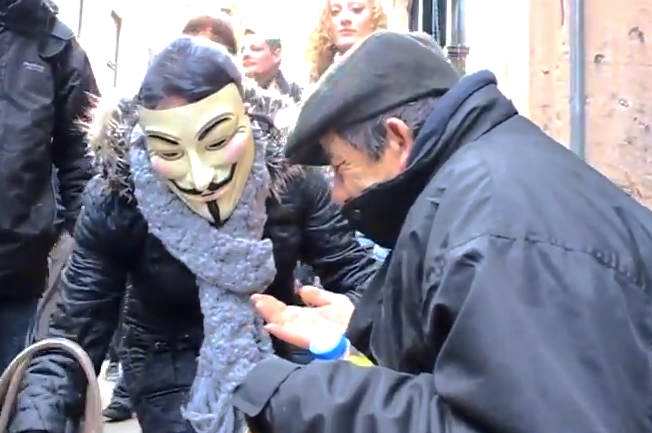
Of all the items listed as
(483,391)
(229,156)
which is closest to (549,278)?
(483,391)

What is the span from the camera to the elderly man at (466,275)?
3.69 feet

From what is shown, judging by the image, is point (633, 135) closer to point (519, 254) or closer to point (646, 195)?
point (646, 195)

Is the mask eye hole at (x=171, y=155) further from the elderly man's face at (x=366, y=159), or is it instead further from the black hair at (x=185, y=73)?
the elderly man's face at (x=366, y=159)

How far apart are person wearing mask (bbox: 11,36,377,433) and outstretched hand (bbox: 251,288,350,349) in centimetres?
50

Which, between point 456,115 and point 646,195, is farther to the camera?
point 646,195

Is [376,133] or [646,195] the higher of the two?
[376,133]

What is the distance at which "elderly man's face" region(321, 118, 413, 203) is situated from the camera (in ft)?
4.79

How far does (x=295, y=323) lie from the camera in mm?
1810

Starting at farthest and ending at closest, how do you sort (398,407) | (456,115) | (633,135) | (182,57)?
(633,135) < (182,57) < (456,115) < (398,407)

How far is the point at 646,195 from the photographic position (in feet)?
8.57

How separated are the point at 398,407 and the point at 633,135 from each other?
1.59m

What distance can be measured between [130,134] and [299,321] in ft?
3.01

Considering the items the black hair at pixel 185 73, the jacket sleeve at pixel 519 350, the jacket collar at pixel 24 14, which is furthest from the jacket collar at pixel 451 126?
the jacket collar at pixel 24 14

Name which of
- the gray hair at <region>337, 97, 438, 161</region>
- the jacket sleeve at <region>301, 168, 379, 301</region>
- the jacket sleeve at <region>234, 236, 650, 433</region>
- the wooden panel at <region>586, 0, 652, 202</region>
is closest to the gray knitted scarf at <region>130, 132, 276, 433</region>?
the jacket sleeve at <region>301, 168, 379, 301</region>
